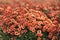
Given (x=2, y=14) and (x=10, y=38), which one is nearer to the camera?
(x=10, y=38)

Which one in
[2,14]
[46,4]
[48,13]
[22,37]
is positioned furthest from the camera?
[46,4]

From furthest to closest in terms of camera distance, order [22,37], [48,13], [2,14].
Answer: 1. [48,13]
2. [2,14]
3. [22,37]

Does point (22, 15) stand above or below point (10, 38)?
above

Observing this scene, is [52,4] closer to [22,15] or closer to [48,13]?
[48,13]

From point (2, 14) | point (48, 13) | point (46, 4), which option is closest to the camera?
point (2, 14)

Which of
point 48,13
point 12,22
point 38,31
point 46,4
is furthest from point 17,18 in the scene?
point 46,4

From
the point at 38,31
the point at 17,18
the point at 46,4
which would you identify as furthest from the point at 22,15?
the point at 46,4

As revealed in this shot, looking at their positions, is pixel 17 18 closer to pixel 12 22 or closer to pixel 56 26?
pixel 12 22
